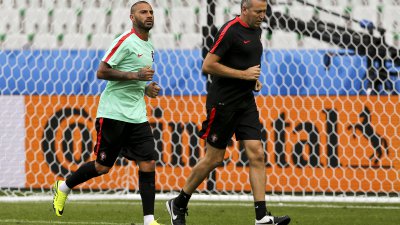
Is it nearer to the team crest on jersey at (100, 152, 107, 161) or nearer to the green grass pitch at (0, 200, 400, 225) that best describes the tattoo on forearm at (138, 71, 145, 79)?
the team crest on jersey at (100, 152, 107, 161)

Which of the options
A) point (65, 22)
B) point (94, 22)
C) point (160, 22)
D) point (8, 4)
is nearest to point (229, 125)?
point (160, 22)

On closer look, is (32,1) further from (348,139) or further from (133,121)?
(133,121)

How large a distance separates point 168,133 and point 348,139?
1.71 metres

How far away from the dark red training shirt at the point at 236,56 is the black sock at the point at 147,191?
2.08 feet

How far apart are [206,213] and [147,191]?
5.22ft

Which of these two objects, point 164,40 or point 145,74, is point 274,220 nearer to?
point 145,74

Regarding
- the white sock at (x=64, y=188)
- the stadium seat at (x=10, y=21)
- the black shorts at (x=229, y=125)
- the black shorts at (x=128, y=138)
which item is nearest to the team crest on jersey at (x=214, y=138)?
the black shorts at (x=229, y=125)

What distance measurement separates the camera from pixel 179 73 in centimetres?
966

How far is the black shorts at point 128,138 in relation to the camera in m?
6.46

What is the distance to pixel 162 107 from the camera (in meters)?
9.68

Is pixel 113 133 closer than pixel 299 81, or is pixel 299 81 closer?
pixel 113 133

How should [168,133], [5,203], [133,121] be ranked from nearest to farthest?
1. [133,121]
2. [5,203]
3. [168,133]

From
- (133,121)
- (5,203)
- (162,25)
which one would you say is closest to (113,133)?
(133,121)

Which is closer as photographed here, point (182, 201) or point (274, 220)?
point (274, 220)
